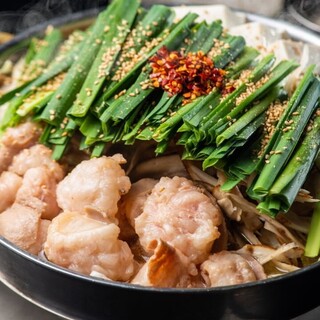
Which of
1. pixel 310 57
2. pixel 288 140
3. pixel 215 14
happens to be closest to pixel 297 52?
pixel 310 57

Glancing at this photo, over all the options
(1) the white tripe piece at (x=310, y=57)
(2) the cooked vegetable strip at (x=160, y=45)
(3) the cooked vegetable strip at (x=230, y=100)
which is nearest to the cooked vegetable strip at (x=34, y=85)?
(2) the cooked vegetable strip at (x=160, y=45)

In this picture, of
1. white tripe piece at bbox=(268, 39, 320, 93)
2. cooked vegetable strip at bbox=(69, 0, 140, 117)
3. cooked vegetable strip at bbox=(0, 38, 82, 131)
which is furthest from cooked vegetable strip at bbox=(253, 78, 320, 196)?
cooked vegetable strip at bbox=(0, 38, 82, 131)

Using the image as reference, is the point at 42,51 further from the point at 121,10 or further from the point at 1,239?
the point at 1,239

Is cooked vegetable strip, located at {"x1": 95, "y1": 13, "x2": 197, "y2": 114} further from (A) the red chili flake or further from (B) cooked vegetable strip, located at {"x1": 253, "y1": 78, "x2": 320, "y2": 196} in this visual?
(B) cooked vegetable strip, located at {"x1": 253, "y1": 78, "x2": 320, "y2": 196}

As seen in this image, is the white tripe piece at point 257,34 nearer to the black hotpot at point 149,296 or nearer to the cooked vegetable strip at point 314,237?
the cooked vegetable strip at point 314,237

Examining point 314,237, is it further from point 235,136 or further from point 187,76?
point 187,76

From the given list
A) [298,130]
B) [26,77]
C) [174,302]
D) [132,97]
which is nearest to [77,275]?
[174,302]
